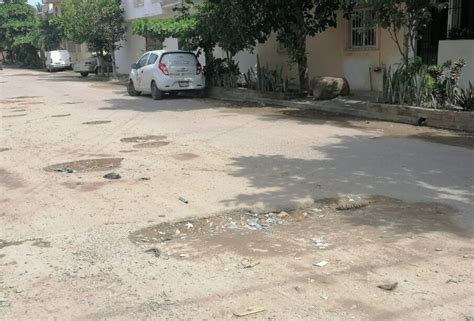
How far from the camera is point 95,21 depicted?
103ft

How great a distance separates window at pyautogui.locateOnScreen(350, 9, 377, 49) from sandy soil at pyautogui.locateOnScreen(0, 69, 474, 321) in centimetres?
706

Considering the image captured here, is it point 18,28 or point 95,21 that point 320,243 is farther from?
point 18,28

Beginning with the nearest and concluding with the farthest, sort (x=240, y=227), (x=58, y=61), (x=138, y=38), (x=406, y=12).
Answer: (x=240, y=227)
(x=406, y=12)
(x=138, y=38)
(x=58, y=61)

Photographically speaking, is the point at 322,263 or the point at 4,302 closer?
the point at 4,302

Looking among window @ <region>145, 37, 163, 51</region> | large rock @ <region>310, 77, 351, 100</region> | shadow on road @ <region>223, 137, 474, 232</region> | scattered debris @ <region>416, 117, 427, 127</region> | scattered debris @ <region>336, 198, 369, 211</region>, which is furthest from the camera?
window @ <region>145, 37, 163, 51</region>

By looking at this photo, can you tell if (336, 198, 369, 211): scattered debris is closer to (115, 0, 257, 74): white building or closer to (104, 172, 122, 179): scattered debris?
(104, 172, 122, 179): scattered debris

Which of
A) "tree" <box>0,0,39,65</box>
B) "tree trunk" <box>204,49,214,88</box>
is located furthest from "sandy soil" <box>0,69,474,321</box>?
"tree" <box>0,0,39,65</box>

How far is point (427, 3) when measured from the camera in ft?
39.4

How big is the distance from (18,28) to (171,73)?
137 feet

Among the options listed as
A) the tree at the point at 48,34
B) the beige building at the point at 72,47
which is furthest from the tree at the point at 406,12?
the beige building at the point at 72,47

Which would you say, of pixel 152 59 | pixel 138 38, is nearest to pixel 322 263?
pixel 152 59

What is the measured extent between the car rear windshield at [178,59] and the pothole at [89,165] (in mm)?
9893

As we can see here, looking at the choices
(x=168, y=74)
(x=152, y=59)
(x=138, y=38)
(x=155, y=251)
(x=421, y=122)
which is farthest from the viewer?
(x=138, y=38)

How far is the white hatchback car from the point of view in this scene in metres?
18.2
